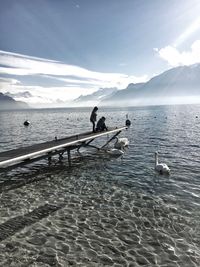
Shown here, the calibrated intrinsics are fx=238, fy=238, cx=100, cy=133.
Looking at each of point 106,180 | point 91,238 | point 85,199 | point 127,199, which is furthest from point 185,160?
point 91,238

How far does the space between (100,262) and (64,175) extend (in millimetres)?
11090

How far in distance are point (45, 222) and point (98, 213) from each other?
2.68m

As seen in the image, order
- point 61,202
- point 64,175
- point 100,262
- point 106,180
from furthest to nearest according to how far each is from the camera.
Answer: point 64,175, point 106,180, point 61,202, point 100,262

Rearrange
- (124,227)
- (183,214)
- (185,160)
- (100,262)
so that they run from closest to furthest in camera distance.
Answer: (100,262) → (124,227) → (183,214) → (185,160)

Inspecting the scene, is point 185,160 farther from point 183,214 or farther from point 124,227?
point 124,227

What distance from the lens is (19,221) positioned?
449 inches

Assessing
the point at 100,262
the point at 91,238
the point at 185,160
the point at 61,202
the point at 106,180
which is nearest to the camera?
the point at 100,262

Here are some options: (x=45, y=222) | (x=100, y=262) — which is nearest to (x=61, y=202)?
(x=45, y=222)

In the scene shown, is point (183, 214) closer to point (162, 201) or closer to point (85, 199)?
point (162, 201)

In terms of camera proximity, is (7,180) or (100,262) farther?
(7,180)

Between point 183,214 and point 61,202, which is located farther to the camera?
point 61,202

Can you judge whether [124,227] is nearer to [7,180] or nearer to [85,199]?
[85,199]

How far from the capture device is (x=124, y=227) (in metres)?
10.9

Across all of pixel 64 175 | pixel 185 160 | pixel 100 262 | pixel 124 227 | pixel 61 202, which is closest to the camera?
pixel 100 262
